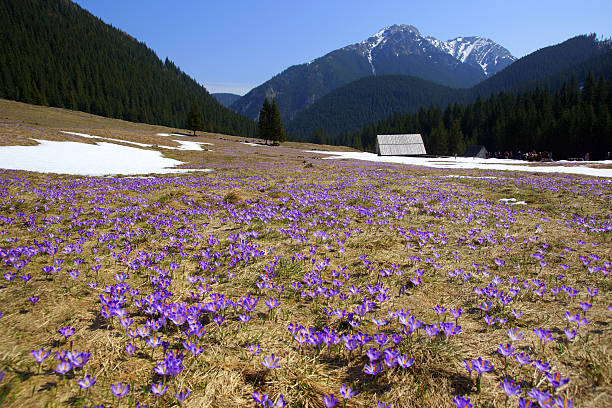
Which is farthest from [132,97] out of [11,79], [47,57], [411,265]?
[411,265]

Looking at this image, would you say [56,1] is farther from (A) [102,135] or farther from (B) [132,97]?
(A) [102,135]

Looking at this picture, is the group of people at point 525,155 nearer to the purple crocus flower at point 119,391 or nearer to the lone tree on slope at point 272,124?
the lone tree on slope at point 272,124

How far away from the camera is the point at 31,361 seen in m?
2.20

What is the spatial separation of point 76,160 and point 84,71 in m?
157

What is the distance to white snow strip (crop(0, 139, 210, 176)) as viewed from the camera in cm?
1912

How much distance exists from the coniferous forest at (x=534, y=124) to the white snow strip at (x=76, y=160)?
8156 cm

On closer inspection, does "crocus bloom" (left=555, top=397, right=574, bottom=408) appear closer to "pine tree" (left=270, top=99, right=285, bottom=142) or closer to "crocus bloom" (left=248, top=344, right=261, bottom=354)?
"crocus bloom" (left=248, top=344, right=261, bottom=354)

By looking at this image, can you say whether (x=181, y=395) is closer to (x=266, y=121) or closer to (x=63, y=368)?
(x=63, y=368)

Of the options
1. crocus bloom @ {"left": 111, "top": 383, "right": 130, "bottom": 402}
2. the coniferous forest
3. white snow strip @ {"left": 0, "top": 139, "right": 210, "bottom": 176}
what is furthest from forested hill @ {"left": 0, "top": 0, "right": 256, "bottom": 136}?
crocus bloom @ {"left": 111, "top": 383, "right": 130, "bottom": 402}

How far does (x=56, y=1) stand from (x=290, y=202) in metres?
264

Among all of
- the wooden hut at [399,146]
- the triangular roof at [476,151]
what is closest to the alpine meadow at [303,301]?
the wooden hut at [399,146]

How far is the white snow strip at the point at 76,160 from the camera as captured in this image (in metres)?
19.1

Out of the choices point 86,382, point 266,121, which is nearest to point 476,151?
point 266,121

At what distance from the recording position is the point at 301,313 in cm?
331
